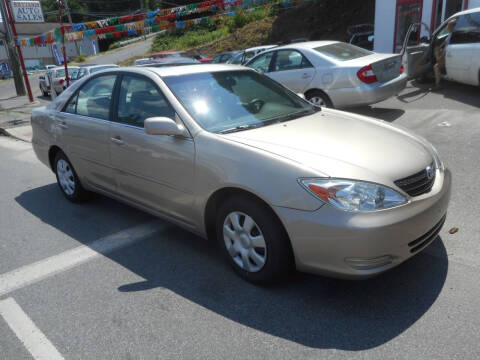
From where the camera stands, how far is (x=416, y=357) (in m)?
2.42

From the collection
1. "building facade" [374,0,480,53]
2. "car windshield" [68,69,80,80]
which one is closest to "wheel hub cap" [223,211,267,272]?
"building facade" [374,0,480,53]

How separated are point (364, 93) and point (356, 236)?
5.43 m

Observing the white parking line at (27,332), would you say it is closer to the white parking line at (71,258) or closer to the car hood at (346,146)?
the white parking line at (71,258)

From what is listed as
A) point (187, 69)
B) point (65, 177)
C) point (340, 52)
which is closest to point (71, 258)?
point (65, 177)

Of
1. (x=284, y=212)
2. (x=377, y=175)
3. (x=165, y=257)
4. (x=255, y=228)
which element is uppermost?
(x=377, y=175)

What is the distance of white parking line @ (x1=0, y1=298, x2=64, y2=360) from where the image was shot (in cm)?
270

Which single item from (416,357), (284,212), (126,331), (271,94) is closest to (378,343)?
(416,357)

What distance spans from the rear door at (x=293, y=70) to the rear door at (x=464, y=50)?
305 cm

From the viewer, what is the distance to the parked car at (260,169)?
2727mm

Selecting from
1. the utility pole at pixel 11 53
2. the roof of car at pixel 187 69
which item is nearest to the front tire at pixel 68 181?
the roof of car at pixel 187 69

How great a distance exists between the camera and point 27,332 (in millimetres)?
2924

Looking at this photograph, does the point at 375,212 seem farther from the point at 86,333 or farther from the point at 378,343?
the point at 86,333

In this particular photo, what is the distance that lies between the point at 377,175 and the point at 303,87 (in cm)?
571

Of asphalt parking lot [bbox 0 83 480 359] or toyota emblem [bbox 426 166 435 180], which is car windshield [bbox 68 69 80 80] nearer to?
asphalt parking lot [bbox 0 83 480 359]
